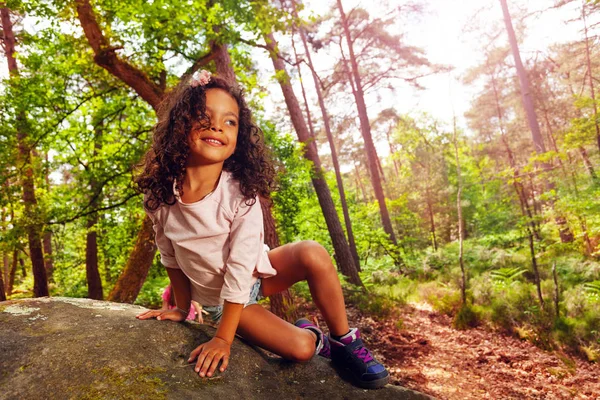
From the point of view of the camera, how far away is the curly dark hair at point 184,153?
78.5 inches

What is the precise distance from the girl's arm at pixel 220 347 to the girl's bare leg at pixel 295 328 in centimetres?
15

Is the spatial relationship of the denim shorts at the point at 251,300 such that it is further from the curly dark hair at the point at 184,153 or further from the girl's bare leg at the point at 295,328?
the curly dark hair at the point at 184,153

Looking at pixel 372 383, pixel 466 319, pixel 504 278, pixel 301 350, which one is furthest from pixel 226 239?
pixel 504 278

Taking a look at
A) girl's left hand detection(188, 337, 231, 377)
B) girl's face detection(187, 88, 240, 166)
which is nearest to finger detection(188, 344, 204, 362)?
girl's left hand detection(188, 337, 231, 377)

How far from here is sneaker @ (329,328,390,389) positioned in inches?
71.2

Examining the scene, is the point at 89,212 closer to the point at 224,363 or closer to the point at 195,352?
the point at 195,352

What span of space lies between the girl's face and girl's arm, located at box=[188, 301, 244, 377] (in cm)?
76

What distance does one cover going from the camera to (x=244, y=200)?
6.57 feet

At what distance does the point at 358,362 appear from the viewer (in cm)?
186

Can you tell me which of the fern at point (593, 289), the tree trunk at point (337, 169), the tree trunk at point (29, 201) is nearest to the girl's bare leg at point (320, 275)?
the tree trunk at point (29, 201)

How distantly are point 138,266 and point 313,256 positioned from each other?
4.83 metres

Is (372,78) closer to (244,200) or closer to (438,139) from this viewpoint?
(438,139)

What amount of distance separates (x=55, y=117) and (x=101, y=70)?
1.09m

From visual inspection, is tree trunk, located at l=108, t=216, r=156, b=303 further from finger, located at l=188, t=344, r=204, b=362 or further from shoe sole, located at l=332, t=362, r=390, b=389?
shoe sole, located at l=332, t=362, r=390, b=389
